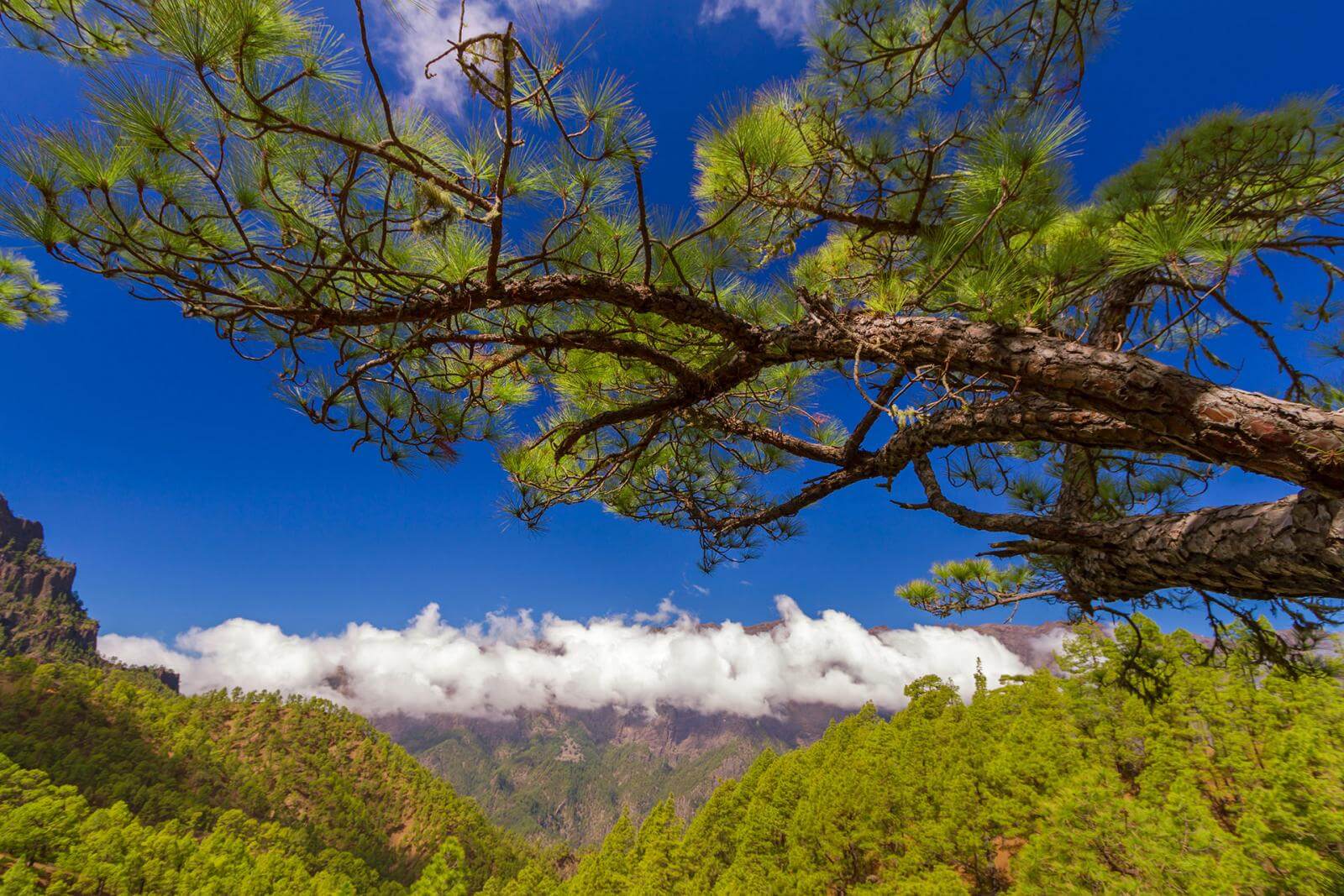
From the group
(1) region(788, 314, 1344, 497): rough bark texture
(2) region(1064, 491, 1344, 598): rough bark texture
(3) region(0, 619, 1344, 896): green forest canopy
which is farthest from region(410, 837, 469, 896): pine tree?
(1) region(788, 314, 1344, 497): rough bark texture

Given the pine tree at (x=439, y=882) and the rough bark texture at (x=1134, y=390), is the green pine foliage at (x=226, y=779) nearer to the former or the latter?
the pine tree at (x=439, y=882)

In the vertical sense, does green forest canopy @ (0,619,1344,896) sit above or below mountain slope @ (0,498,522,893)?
above

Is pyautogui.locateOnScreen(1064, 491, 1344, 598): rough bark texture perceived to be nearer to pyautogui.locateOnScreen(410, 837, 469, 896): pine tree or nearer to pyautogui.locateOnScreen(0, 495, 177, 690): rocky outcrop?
pyautogui.locateOnScreen(410, 837, 469, 896): pine tree

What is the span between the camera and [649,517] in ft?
11.6

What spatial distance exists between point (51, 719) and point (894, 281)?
72.8 metres

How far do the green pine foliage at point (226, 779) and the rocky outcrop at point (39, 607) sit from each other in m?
10.4

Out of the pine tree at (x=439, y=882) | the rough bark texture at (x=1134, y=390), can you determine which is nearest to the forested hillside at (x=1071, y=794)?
the rough bark texture at (x=1134, y=390)

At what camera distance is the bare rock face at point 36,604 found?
73438 millimetres

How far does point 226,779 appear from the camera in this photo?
Result: 49.3m

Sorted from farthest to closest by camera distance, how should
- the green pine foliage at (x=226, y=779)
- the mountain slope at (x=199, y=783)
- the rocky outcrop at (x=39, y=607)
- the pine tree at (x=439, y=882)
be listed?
the rocky outcrop at (x=39, y=607), the green pine foliage at (x=226, y=779), the mountain slope at (x=199, y=783), the pine tree at (x=439, y=882)

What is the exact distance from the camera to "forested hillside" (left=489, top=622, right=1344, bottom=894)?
17.2ft

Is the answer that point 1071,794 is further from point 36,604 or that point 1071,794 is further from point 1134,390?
point 36,604

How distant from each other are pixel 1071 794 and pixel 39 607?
130 metres

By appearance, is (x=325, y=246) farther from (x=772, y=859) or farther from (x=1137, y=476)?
(x=772, y=859)
